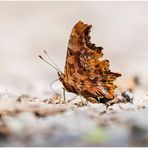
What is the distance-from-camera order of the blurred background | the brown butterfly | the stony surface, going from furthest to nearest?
1. the blurred background
2. the brown butterfly
3. the stony surface

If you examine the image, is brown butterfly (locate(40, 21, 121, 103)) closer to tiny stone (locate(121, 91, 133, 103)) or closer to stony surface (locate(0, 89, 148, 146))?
tiny stone (locate(121, 91, 133, 103))

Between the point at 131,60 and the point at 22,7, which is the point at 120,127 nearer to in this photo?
the point at 131,60

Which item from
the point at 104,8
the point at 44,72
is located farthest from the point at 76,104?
the point at 104,8

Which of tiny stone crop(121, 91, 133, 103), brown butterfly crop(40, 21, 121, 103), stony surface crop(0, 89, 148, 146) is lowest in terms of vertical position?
stony surface crop(0, 89, 148, 146)

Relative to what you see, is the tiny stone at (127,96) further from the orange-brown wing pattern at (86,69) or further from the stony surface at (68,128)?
the stony surface at (68,128)

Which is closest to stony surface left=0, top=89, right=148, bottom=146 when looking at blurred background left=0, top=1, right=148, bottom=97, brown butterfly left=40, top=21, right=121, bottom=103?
brown butterfly left=40, top=21, right=121, bottom=103

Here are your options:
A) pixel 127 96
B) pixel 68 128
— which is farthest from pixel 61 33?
pixel 68 128
